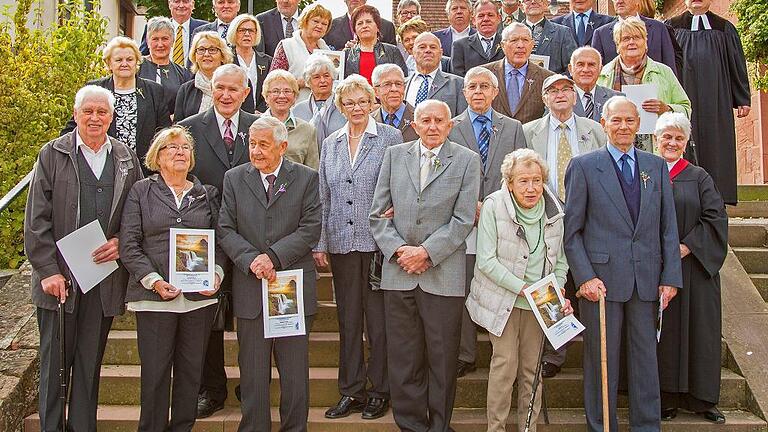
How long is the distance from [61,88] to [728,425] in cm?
721

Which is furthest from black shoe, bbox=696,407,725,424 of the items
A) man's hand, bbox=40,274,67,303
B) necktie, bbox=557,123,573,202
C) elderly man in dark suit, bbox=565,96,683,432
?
man's hand, bbox=40,274,67,303

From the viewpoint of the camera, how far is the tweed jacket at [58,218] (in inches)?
196

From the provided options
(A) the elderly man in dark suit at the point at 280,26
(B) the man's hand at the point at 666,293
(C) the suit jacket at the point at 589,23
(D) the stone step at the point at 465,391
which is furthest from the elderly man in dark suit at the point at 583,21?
(D) the stone step at the point at 465,391

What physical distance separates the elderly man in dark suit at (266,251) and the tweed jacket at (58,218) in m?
0.70

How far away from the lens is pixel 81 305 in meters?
5.11

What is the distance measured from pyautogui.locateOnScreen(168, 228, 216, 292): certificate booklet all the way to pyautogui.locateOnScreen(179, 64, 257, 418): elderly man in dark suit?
676mm

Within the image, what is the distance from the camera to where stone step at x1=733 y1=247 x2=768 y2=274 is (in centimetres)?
735

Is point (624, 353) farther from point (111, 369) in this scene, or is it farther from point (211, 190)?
point (111, 369)

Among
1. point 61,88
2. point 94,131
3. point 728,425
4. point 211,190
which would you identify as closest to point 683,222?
point 728,425

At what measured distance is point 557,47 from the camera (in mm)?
7652

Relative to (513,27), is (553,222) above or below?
below

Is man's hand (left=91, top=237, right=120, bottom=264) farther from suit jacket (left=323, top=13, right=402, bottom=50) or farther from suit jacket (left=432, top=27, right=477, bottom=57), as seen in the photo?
suit jacket (left=432, top=27, right=477, bottom=57)

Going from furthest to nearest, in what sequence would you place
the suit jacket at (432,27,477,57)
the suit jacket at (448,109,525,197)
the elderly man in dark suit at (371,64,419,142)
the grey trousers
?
the suit jacket at (432,27,477,57) < the elderly man in dark suit at (371,64,419,142) < the suit jacket at (448,109,525,197) < the grey trousers

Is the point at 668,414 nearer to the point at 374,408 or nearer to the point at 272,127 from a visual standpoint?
the point at 374,408
